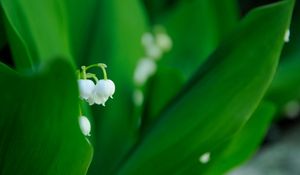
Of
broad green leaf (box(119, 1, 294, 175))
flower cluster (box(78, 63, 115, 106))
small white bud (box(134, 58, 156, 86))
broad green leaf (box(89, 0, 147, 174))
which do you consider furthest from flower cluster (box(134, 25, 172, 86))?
flower cluster (box(78, 63, 115, 106))

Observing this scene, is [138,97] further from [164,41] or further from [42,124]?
[42,124]

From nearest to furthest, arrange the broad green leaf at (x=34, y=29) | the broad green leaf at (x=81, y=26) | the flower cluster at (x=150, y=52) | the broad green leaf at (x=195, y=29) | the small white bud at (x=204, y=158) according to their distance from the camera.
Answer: the broad green leaf at (x=34, y=29) → the small white bud at (x=204, y=158) → the broad green leaf at (x=81, y=26) → the flower cluster at (x=150, y=52) → the broad green leaf at (x=195, y=29)

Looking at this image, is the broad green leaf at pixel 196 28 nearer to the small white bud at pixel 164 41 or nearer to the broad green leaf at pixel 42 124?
the small white bud at pixel 164 41

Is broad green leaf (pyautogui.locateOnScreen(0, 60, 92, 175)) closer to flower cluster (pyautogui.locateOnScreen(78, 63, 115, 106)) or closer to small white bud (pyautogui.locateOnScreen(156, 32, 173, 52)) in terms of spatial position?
flower cluster (pyautogui.locateOnScreen(78, 63, 115, 106))

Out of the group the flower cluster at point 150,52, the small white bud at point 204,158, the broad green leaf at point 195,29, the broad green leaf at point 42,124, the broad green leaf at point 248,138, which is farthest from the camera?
the broad green leaf at point 195,29

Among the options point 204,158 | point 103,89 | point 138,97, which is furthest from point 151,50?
point 103,89

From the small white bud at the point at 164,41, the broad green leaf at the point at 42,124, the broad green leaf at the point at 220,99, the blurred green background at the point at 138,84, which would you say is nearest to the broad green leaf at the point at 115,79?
the blurred green background at the point at 138,84
